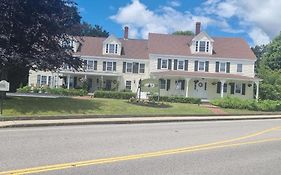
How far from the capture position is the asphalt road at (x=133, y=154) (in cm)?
956

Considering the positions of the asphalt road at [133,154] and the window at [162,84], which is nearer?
the asphalt road at [133,154]

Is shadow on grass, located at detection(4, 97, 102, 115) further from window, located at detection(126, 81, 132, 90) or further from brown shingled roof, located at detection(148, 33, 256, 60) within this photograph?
brown shingled roof, located at detection(148, 33, 256, 60)

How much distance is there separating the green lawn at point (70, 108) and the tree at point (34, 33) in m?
2.14

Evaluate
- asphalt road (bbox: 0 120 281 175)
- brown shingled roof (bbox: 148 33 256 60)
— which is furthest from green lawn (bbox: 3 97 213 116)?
brown shingled roof (bbox: 148 33 256 60)

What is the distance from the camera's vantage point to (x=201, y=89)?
54.6m

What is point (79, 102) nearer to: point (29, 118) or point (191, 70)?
point (29, 118)

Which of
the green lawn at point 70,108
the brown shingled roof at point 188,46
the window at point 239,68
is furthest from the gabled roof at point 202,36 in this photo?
the green lawn at point 70,108

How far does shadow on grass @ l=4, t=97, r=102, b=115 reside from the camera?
2370 centimetres

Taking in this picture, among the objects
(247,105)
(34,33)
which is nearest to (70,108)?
(34,33)

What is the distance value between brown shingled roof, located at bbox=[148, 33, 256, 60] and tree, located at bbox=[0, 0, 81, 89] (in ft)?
91.1

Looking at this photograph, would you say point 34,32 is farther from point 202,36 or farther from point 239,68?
point 239,68

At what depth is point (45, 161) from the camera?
10016mm

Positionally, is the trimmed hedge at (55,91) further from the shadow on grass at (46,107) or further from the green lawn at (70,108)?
the shadow on grass at (46,107)

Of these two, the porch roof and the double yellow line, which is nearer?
the double yellow line
